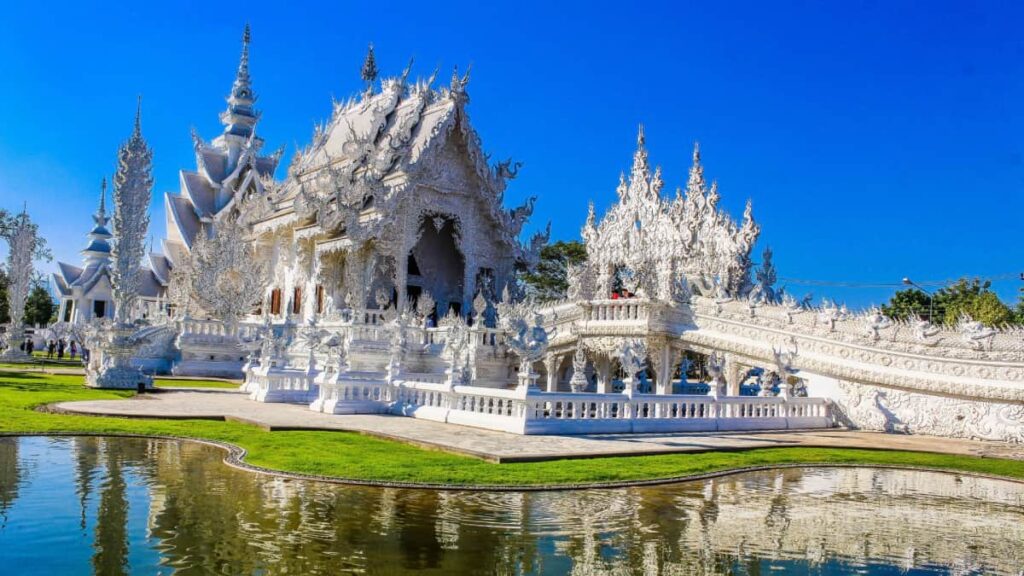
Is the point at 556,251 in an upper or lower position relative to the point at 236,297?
upper

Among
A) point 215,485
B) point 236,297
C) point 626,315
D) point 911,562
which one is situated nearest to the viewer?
point 911,562

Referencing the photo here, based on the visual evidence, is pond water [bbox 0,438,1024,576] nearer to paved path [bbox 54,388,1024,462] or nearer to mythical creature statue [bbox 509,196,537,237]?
paved path [bbox 54,388,1024,462]

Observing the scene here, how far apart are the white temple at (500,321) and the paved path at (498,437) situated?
702mm

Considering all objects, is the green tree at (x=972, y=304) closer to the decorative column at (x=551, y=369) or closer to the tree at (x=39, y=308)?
the decorative column at (x=551, y=369)

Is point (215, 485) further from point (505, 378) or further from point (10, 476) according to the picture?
point (505, 378)

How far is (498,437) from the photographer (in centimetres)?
1202

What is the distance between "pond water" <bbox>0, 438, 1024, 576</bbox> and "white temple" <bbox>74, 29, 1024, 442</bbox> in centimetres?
525

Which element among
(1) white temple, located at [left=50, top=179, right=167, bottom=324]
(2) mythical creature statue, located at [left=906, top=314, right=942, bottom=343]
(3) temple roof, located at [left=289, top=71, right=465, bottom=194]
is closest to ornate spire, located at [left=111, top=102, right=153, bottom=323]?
(3) temple roof, located at [left=289, top=71, right=465, bottom=194]

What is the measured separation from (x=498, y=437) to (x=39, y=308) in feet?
206

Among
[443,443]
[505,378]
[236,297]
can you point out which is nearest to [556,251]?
[236,297]

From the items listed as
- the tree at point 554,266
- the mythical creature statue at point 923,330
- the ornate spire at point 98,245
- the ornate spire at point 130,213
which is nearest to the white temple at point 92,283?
the ornate spire at point 98,245

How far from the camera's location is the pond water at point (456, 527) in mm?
5238

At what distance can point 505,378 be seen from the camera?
78.5 feet

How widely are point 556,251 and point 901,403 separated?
110ft
